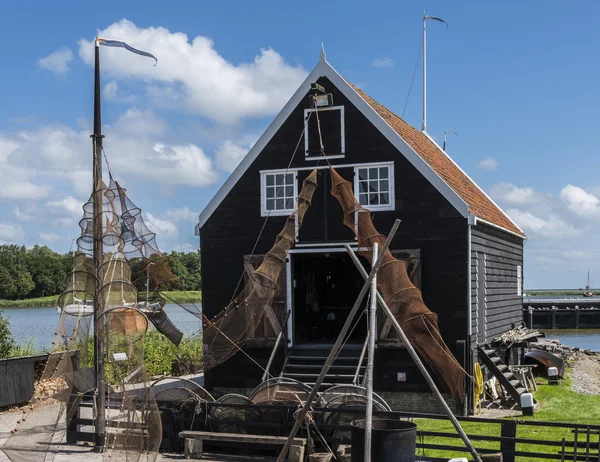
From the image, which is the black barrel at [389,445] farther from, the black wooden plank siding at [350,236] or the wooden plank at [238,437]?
the black wooden plank siding at [350,236]

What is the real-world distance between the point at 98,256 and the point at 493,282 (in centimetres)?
1106

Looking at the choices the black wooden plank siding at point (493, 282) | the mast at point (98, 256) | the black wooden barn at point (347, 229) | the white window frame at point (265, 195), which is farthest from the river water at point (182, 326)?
the mast at point (98, 256)

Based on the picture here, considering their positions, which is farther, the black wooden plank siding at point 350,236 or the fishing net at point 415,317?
the black wooden plank siding at point 350,236

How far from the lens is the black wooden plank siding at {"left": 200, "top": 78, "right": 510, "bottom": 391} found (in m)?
16.7

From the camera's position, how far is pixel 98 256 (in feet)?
41.0

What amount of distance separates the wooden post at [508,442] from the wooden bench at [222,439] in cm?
288

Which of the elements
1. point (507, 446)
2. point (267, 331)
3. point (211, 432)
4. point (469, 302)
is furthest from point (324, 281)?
point (507, 446)

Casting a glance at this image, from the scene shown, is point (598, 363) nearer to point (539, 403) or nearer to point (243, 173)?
point (539, 403)

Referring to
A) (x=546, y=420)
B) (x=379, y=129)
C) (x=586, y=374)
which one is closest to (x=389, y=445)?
(x=546, y=420)

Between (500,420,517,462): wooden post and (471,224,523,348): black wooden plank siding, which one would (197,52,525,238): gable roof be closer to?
(471,224,523,348): black wooden plank siding

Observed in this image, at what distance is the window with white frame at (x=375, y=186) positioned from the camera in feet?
56.5

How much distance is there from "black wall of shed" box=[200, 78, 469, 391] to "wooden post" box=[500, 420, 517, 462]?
5.68 metres

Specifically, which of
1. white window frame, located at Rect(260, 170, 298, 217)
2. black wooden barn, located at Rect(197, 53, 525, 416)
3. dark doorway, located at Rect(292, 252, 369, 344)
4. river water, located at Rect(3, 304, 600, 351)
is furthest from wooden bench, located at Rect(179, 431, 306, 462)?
river water, located at Rect(3, 304, 600, 351)

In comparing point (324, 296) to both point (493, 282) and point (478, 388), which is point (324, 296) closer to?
point (493, 282)
